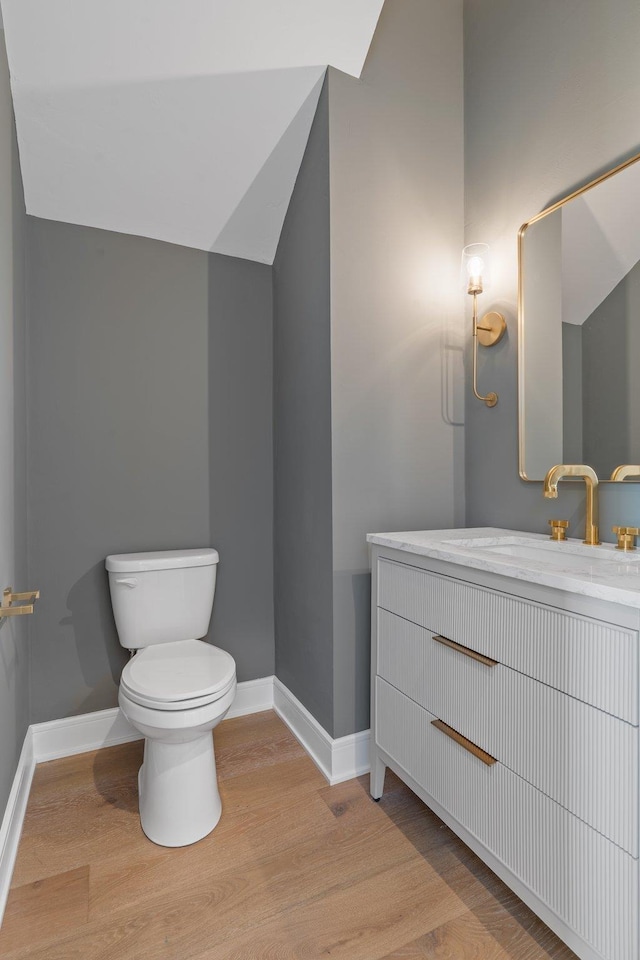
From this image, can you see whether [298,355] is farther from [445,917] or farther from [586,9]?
[445,917]

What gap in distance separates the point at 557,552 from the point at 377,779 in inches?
35.8

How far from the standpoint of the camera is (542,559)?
1.49 meters

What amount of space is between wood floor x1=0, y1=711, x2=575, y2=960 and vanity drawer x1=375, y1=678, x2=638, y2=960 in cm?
18

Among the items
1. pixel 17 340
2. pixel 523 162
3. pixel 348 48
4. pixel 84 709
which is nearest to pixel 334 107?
pixel 348 48

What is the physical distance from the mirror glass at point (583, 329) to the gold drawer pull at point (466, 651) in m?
0.67


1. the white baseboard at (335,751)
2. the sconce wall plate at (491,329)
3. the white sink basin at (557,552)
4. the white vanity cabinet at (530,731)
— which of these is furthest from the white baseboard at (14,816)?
the sconce wall plate at (491,329)

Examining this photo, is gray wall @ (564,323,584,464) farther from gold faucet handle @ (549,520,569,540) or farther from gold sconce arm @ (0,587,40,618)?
gold sconce arm @ (0,587,40,618)

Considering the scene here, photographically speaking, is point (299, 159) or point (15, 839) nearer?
point (15, 839)

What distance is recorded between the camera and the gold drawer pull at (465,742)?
1.19m

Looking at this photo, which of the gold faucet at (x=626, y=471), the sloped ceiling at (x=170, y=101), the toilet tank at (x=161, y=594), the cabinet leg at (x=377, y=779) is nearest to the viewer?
the gold faucet at (x=626, y=471)

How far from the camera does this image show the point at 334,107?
1715 mm

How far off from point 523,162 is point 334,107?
0.67 m

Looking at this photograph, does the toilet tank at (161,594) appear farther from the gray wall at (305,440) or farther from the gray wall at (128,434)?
the gray wall at (305,440)

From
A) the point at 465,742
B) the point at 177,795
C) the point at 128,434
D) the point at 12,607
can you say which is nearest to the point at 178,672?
the point at 177,795
